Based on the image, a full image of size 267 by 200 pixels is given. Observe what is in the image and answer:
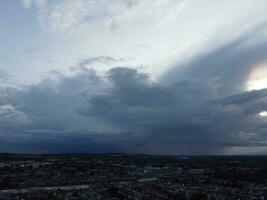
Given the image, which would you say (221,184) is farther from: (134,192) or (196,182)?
(134,192)

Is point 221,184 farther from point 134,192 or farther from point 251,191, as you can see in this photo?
point 134,192

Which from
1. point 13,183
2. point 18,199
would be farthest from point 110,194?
point 13,183

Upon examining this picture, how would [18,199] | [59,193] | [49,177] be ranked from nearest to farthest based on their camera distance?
[18,199] < [59,193] < [49,177]

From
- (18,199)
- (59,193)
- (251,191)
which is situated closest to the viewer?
(18,199)

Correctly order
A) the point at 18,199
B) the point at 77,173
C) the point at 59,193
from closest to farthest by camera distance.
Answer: the point at 18,199
the point at 59,193
the point at 77,173

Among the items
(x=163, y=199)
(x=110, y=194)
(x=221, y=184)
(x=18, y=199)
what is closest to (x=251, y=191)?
(x=221, y=184)


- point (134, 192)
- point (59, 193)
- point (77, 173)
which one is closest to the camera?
point (59, 193)

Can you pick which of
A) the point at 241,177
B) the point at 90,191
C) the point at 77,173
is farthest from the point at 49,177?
the point at 241,177

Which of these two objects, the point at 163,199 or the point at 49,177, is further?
the point at 49,177

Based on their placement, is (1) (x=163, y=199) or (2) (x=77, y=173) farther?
(2) (x=77, y=173)
